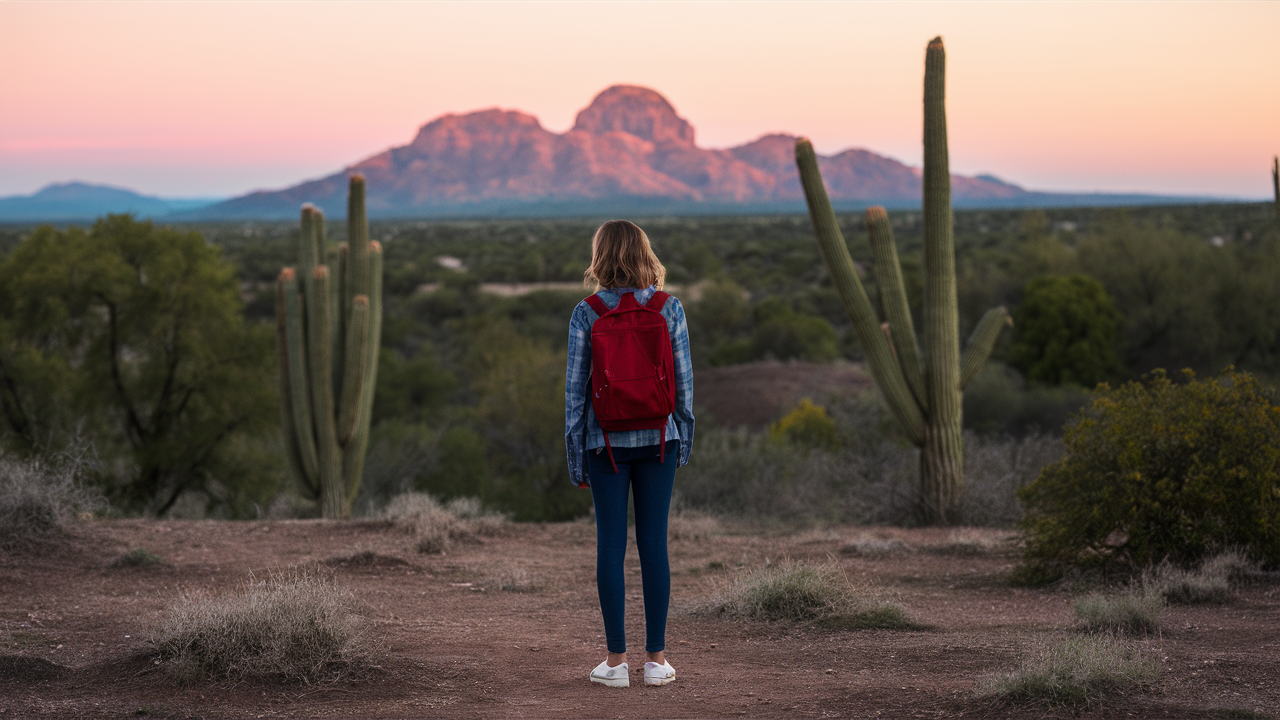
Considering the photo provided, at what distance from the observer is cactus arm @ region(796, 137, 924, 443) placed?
9.99 meters

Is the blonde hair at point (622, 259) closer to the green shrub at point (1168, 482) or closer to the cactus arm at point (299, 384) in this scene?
the green shrub at point (1168, 482)

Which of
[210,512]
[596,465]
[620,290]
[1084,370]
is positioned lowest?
[210,512]

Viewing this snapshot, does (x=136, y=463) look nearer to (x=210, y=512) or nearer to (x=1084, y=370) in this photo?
(x=210, y=512)

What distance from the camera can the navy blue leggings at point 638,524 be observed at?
162 inches

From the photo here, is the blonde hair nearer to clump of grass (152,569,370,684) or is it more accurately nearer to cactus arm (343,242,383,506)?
clump of grass (152,569,370,684)

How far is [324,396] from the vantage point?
38.6ft

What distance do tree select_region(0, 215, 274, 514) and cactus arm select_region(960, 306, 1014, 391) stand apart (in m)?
12.4

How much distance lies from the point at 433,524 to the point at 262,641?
4278 mm

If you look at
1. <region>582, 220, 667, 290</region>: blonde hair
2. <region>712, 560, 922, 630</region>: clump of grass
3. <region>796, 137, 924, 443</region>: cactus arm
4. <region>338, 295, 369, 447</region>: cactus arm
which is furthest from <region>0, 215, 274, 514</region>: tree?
<region>582, 220, 667, 290</region>: blonde hair

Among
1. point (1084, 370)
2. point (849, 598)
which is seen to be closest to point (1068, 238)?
point (1084, 370)

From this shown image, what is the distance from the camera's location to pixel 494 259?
58.4 metres

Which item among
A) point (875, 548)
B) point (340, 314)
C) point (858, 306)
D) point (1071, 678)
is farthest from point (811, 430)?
point (1071, 678)

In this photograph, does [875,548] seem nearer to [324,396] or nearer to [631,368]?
[631,368]

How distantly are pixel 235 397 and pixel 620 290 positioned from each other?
1545cm
